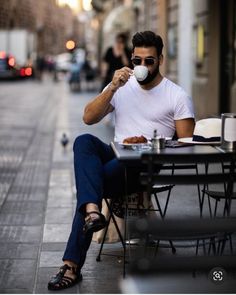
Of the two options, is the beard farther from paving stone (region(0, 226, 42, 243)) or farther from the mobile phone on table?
paving stone (region(0, 226, 42, 243))

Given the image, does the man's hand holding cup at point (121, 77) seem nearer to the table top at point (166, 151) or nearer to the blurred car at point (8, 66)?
the table top at point (166, 151)

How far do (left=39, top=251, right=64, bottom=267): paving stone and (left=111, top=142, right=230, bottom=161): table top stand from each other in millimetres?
1124

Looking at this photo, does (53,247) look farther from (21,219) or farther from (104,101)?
(104,101)

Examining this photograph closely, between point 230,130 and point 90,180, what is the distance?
0.96 metres

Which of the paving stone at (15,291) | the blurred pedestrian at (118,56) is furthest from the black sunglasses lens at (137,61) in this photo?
the blurred pedestrian at (118,56)

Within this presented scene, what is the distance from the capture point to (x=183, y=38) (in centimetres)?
1919

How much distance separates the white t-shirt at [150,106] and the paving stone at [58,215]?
5.93ft

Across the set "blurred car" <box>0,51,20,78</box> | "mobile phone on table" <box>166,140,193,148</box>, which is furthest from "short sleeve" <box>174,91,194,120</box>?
"blurred car" <box>0,51,20,78</box>

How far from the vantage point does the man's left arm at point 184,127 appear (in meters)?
5.51

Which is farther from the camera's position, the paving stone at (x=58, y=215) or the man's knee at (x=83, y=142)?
the paving stone at (x=58, y=215)

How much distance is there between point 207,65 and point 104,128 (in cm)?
268

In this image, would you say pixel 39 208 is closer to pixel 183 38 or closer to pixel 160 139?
pixel 160 139

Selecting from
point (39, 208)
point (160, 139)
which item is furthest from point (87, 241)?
point (39, 208)

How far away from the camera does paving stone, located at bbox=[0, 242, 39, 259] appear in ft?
19.1
